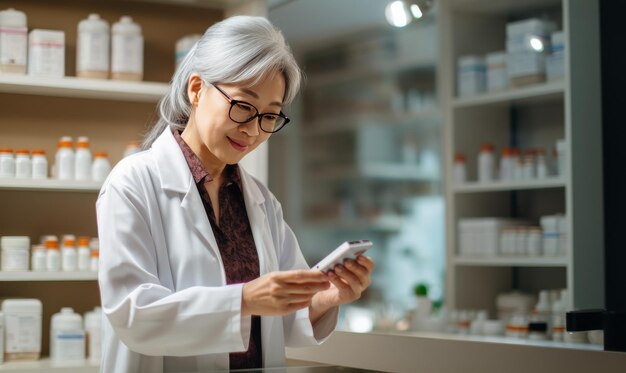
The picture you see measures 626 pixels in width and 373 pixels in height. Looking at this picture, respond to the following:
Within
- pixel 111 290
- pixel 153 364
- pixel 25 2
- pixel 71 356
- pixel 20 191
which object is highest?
pixel 25 2

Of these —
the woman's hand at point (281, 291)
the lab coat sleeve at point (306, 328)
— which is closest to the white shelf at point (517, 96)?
the lab coat sleeve at point (306, 328)

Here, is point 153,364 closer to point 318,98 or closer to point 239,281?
point 239,281

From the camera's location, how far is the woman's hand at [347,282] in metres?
1.56

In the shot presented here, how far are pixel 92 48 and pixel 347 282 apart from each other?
6.61 feet

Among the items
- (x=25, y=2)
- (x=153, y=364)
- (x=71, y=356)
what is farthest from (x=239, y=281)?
(x=25, y=2)

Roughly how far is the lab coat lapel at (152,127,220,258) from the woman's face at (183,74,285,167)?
0.07 meters

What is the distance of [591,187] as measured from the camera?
11.3ft

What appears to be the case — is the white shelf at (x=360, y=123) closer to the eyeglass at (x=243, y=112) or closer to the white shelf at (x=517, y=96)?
the white shelf at (x=517, y=96)

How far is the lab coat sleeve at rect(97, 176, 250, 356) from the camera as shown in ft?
4.75

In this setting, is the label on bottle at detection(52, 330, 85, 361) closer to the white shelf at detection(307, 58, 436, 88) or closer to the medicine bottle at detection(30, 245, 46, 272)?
the medicine bottle at detection(30, 245, 46, 272)

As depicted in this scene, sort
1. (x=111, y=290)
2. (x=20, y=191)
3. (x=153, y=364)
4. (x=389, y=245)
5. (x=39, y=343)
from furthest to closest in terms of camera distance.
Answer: (x=389, y=245) < (x=20, y=191) < (x=39, y=343) < (x=153, y=364) < (x=111, y=290)

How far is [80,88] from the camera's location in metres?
3.21

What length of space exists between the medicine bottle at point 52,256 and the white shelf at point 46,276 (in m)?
0.03

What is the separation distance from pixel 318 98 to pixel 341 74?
28cm
